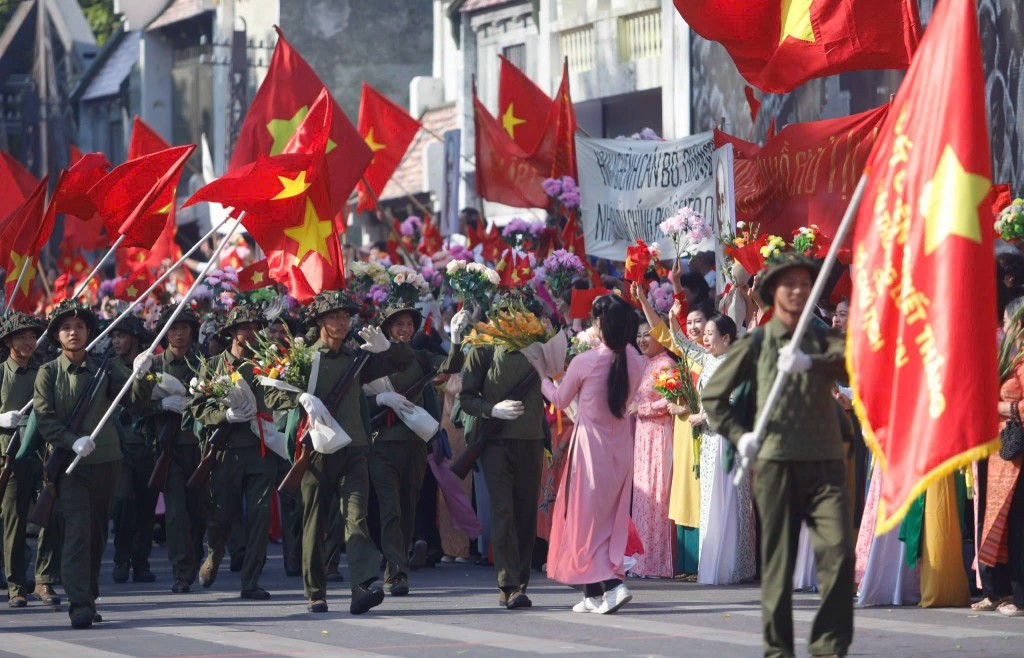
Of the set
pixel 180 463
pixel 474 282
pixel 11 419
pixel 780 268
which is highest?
pixel 474 282

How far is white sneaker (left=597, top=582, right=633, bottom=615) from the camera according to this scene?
38.8ft

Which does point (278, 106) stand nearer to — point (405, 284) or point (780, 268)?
point (405, 284)

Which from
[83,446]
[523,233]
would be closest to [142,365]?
[83,446]

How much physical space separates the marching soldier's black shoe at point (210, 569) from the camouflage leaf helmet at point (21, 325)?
6.78ft

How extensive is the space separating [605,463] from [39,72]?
43.4m

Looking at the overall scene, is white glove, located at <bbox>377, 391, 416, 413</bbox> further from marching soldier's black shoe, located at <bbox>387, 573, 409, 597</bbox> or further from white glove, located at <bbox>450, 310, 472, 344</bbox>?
marching soldier's black shoe, located at <bbox>387, 573, 409, 597</bbox>

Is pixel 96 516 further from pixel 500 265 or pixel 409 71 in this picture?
pixel 409 71

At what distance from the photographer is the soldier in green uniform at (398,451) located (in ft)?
43.1

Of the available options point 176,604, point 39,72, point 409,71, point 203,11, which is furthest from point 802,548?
point 39,72

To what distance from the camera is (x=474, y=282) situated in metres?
14.7

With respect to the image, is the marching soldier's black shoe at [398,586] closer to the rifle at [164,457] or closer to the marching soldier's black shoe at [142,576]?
the rifle at [164,457]

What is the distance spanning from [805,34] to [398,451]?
156 inches

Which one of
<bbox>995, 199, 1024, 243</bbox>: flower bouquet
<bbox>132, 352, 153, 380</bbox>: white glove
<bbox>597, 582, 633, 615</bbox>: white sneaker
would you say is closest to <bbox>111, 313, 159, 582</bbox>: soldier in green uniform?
<bbox>132, 352, 153, 380</bbox>: white glove

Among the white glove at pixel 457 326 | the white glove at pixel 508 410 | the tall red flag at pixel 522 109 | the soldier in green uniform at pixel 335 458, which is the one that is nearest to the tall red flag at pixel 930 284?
the white glove at pixel 508 410
